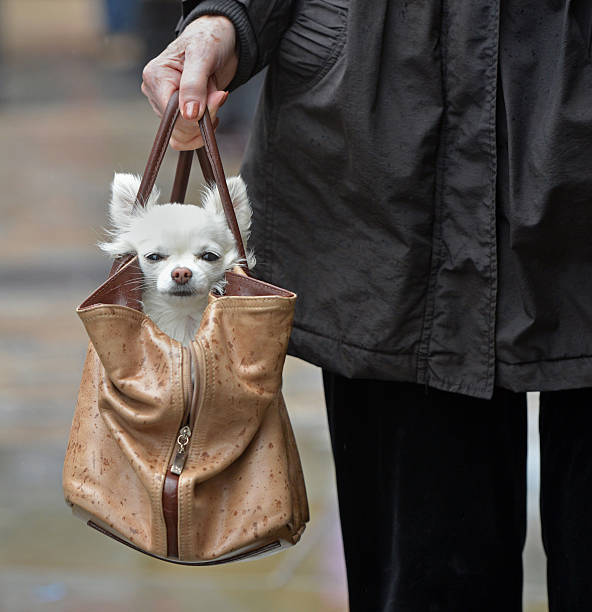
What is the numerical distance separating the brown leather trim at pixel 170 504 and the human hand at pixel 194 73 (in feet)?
1.90

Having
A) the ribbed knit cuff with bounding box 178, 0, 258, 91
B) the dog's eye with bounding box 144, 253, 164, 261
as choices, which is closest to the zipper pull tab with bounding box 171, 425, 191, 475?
the dog's eye with bounding box 144, 253, 164, 261

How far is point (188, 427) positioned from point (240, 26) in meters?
0.71

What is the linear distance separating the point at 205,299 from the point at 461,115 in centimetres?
54

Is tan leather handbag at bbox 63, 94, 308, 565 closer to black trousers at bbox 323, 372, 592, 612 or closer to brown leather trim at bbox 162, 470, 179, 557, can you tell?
brown leather trim at bbox 162, 470, 179, 557

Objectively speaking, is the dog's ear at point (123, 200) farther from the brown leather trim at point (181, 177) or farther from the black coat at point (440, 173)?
the black coat at point (440, 173)

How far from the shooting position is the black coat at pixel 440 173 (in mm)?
1938

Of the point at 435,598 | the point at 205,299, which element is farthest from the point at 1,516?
the point at 205,299

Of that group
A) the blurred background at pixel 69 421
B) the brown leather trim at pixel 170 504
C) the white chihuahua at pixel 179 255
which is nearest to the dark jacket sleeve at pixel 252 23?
the white chihuahua at pixel 179 255

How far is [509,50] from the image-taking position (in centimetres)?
195

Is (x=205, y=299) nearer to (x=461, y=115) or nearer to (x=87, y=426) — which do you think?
(x=87, y=426)

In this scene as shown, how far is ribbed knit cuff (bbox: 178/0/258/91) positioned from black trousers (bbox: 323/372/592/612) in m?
0.63

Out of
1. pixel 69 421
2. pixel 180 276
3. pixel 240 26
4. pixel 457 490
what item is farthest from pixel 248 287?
pixel 69 421

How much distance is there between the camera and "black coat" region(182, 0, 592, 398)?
1.94m

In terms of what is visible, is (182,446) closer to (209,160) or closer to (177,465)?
(177,465)
